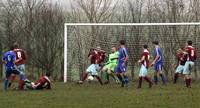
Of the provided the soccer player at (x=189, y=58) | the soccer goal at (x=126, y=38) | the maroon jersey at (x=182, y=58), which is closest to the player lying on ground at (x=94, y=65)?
the soccer goal at (x=126, y=38)

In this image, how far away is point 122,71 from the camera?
85.5ft

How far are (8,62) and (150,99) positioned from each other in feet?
25.9

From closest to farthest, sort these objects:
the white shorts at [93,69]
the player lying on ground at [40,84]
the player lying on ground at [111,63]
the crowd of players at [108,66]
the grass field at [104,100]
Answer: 1. the grass field at [104,100]
2. the player lying on ground at [40,84]
3. the crowd of players at [108,66]
4. the white shorts at [93,69]
5. the player lying on ground at [111,63]

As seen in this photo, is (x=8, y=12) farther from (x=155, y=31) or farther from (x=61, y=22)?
(x=155, y=31)

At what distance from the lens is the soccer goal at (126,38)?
33.3 meters

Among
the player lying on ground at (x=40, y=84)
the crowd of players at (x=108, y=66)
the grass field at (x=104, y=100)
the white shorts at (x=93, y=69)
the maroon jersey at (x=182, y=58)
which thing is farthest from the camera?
the white shorts at (x=93, y=69)

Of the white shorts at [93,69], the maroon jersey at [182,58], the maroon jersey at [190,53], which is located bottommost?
the white shorts at [93,69]

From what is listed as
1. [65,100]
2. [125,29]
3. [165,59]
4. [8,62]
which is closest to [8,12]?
[125,29]

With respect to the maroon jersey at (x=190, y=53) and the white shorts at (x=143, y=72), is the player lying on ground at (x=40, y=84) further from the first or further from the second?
the maroon jersey at (x=190, y=53)

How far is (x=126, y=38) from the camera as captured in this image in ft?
113

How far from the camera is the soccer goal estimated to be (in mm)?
33281

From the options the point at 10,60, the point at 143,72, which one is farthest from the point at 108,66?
the point at 10,60

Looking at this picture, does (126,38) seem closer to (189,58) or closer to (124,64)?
(124,64)

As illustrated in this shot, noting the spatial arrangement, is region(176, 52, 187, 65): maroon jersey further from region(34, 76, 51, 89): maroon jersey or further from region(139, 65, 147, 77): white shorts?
region(34, 76, 51, 89): maroon jersey
